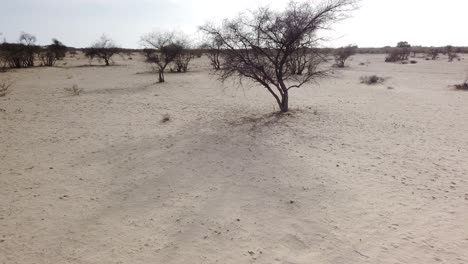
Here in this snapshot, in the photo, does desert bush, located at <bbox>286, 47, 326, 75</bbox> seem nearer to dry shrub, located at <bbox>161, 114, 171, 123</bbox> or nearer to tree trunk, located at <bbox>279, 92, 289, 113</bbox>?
tree trunk, located at <bbox>279, 92, 289, 113</bbox>

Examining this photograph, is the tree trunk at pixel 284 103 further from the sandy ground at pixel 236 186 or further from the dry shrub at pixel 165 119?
the dry shrub at pixel 165 119

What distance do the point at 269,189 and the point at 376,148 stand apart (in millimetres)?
3944

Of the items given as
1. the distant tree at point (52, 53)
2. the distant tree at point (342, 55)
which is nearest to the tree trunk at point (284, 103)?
the distant tree at point (342, 55)

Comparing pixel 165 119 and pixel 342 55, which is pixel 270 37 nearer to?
pixel 165 119

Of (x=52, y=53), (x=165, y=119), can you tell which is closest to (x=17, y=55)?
(x=52, y=53)

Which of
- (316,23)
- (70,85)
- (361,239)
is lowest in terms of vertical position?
(361,239)

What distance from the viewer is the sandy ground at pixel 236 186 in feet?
15.3

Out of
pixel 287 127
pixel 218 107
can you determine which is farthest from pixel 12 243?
pixel 218 107

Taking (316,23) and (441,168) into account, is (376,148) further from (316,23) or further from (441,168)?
(316,23)

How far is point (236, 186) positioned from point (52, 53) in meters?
41.1

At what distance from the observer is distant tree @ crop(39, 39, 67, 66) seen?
36906 mm

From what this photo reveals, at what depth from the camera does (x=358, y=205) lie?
5.77 m

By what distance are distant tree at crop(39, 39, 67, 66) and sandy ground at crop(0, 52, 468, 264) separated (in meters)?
27.5

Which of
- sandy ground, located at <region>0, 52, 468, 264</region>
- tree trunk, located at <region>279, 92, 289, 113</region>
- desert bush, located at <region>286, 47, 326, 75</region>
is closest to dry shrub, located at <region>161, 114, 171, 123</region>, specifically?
sandy ground, located at <region>0, 52, 468, 264</region>
